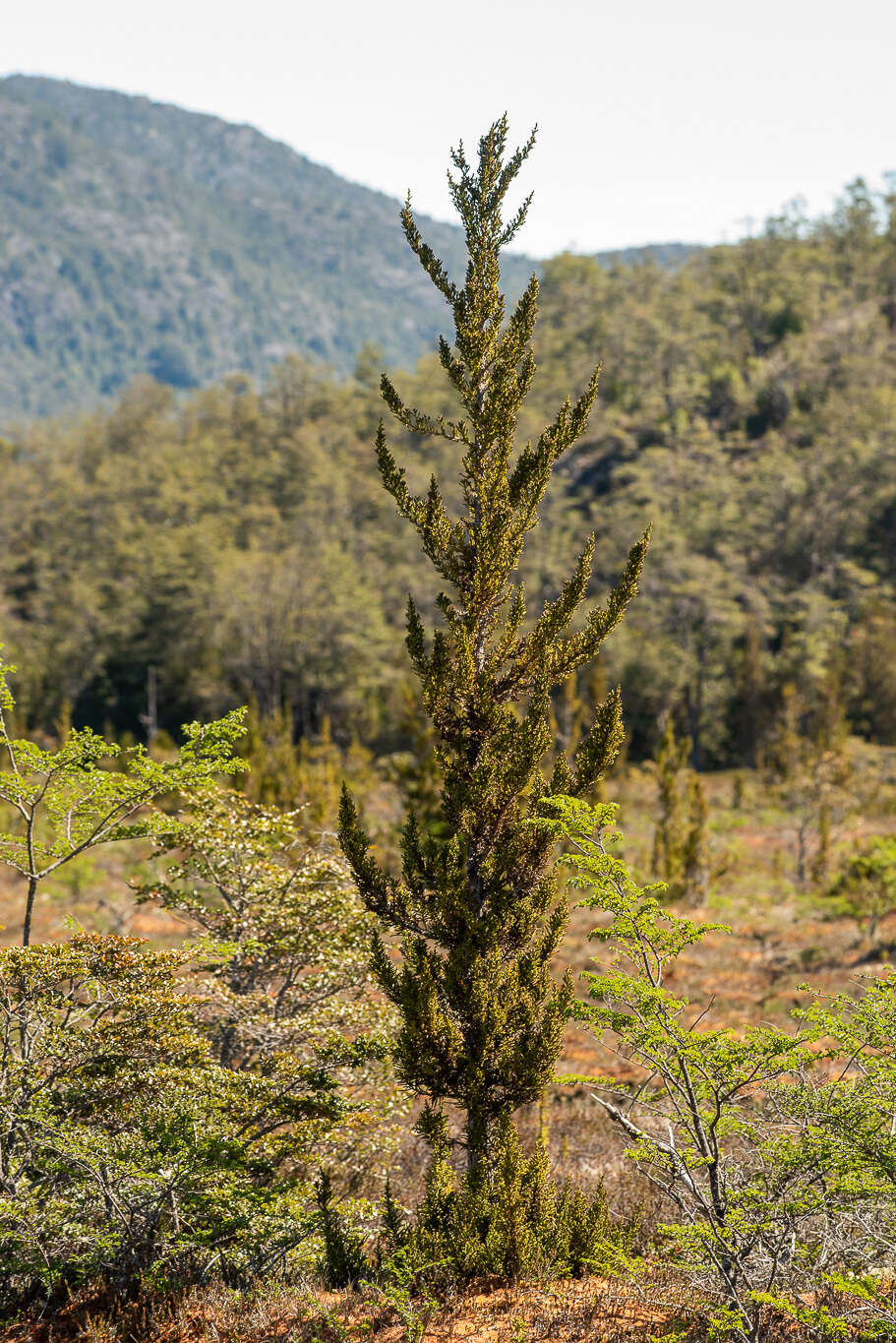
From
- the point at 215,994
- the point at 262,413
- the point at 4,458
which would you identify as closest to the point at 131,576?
the point at 262,413

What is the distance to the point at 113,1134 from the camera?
6105mm

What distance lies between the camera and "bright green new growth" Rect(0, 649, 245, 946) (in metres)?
6.15

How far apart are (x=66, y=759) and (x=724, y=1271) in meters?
4.96

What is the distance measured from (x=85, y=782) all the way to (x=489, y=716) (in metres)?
2.89

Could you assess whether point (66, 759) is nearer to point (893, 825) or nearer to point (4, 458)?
point (893, 825)

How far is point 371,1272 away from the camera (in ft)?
21.5

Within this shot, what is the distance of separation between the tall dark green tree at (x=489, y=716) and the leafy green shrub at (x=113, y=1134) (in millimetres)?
1390

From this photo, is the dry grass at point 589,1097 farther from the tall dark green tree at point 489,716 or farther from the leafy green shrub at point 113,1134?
the tall dark green tree at point 489,716

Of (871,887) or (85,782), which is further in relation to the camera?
(871,887)

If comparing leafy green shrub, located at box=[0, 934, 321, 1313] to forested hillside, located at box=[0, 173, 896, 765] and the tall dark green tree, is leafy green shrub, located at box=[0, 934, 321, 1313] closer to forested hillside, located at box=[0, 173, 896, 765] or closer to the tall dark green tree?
the tall dark green tree

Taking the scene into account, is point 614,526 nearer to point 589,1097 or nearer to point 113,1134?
point 589,1097

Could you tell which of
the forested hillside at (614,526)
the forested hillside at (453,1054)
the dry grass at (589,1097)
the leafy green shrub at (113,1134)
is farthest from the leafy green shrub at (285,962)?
the forested hillside at (614,526)

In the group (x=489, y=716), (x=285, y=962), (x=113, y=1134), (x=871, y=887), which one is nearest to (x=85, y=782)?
(x=113, y=1134)

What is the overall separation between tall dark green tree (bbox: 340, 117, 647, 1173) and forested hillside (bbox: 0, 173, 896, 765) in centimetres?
2634
